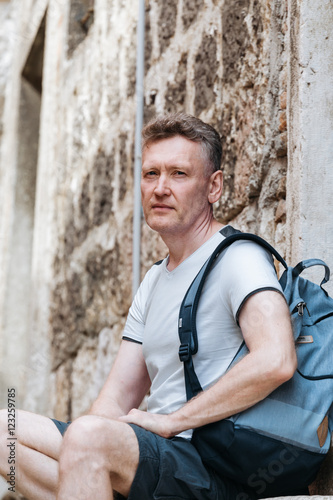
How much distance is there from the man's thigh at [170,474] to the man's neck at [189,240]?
1.78ft

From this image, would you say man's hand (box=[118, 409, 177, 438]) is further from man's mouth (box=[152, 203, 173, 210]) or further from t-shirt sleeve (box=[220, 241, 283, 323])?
man's mouth (box=[152, 203, 173, 210])

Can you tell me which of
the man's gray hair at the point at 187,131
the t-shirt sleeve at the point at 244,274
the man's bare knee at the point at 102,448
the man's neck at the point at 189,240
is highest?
the man's gray hair at the point at 187,131

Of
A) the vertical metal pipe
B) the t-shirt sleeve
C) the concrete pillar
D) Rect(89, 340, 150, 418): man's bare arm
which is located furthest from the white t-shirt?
the vertical metal pipe

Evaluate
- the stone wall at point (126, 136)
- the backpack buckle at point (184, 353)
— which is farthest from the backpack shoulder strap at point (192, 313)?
the stone wall at point (126, 136)

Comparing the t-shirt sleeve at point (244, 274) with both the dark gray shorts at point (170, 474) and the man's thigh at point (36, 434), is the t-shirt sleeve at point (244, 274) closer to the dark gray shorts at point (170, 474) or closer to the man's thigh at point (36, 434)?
the dark gray shorts at point (170, 474)

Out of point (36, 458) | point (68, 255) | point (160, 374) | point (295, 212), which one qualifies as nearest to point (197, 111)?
point (295, 212)

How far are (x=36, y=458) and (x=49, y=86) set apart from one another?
4342mm

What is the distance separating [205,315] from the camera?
1.78 metres

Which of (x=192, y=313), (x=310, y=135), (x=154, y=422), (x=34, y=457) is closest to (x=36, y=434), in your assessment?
(x=34, y=457)

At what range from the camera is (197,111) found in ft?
9.36

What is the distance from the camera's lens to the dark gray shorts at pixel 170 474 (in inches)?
62.6

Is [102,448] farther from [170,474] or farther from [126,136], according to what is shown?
[126,136]

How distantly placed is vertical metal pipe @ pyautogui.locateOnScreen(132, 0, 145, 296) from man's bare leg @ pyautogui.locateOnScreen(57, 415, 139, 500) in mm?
1771

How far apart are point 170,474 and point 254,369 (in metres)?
0.28
